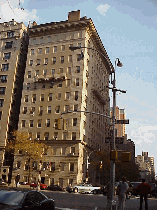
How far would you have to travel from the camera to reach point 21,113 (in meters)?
62.5

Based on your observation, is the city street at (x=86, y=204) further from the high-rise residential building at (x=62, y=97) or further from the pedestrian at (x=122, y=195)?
the high-rise residential building at (x=62, y=97)

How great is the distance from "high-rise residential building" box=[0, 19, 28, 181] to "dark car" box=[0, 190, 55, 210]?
2110 inches

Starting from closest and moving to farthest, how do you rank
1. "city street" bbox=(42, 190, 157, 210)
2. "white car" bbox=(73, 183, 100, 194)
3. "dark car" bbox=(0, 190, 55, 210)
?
1. "dark car" bbox=(0, 190, 55, 210)
2. "city street" bbox=(42, 190, 157, 210)
3. "white car" bbox=(73, 183, 100, 194)

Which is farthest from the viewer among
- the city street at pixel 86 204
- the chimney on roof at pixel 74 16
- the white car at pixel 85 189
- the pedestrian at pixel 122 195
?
the chimney on roof at pixel 74 16

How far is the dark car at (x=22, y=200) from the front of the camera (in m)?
7.67

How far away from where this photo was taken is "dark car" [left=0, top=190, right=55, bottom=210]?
767cm

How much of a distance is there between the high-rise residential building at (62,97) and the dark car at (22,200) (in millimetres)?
45138

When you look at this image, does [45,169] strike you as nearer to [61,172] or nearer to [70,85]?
[61,172]

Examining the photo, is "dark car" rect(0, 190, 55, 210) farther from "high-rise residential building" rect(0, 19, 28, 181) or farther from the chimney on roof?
the chimney on roof

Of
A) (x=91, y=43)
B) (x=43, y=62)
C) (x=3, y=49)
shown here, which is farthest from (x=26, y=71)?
(x=91, y=43)

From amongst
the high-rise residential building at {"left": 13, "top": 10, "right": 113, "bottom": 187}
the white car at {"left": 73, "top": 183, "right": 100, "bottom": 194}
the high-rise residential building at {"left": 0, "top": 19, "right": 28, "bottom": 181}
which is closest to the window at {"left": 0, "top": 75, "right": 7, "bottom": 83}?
the high-rise residential building at {"left": 0, "top": 19, "right": 28, "bottom": 181}

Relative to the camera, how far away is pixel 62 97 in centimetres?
6038

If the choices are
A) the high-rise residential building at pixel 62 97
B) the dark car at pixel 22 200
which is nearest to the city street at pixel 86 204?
the dark car at pixel 22 200

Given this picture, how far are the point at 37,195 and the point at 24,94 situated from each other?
2231 inches
